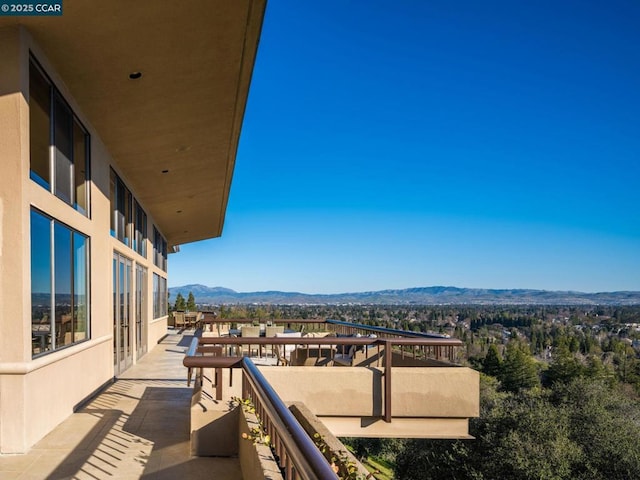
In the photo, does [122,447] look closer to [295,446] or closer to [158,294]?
[295,446]

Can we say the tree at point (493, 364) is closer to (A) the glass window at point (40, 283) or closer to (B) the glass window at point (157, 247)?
(B) the glass window at point (157, 247)

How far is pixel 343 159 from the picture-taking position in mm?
34812

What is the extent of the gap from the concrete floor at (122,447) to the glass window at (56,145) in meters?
2.31

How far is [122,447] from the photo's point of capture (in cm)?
438

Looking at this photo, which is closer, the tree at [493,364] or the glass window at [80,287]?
the glass window at [80,287]

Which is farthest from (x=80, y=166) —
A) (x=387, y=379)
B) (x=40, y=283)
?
(x=387, y=379)

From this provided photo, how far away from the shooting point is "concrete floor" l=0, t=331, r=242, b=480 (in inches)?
148

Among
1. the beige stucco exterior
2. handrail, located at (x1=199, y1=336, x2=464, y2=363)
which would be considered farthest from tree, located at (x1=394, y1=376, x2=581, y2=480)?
the beige stucco exterior

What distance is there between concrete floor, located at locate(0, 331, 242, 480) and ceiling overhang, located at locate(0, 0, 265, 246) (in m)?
3.45

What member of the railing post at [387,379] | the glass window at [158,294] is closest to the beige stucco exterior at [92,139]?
the railing post at [387,379]

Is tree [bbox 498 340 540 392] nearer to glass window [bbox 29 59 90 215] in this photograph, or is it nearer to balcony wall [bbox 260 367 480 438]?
balcony wall [bbox 260 367 480 438]

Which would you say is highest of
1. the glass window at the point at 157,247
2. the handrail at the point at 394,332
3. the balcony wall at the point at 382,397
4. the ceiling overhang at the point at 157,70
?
the ceiling overhang at the point at 157,70

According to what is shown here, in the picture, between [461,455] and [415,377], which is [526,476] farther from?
[415,377]

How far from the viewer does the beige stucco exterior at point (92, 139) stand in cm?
413
